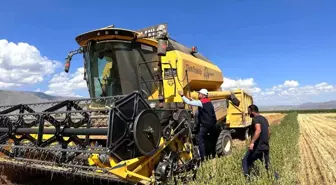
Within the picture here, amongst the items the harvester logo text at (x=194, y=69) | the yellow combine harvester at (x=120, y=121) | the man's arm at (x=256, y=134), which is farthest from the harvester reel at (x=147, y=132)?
the harvester logo text at (x=194, y=69)

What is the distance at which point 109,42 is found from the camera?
4.91m

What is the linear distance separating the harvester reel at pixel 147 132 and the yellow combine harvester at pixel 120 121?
12mm

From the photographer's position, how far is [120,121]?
326 centimetres

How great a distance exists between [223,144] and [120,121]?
3.63m

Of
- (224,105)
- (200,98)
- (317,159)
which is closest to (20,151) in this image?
(200,98)

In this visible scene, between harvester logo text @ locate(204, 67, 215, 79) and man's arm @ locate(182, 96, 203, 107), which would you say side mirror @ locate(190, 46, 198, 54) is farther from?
man's arm @ locate(182, 96, 203, 107)

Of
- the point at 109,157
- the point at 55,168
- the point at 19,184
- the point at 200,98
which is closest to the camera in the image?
the point at 109,157

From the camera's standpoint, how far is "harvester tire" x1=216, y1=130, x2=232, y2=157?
6.18 m

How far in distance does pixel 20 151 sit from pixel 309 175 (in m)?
5.29

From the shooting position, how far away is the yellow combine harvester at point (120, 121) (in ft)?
11.0

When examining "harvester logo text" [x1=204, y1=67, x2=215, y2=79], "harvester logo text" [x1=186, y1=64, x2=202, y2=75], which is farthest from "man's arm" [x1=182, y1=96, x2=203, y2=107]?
"harvester logo text" [x1=204, y1=67, x2=215, y2=79]

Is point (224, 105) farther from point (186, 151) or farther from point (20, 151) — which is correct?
point (20, 151)

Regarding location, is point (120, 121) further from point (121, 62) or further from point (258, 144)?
point (258, 144)

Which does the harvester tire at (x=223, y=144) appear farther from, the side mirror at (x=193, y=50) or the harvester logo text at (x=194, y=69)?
the side mirror at (x=193, y=50)
